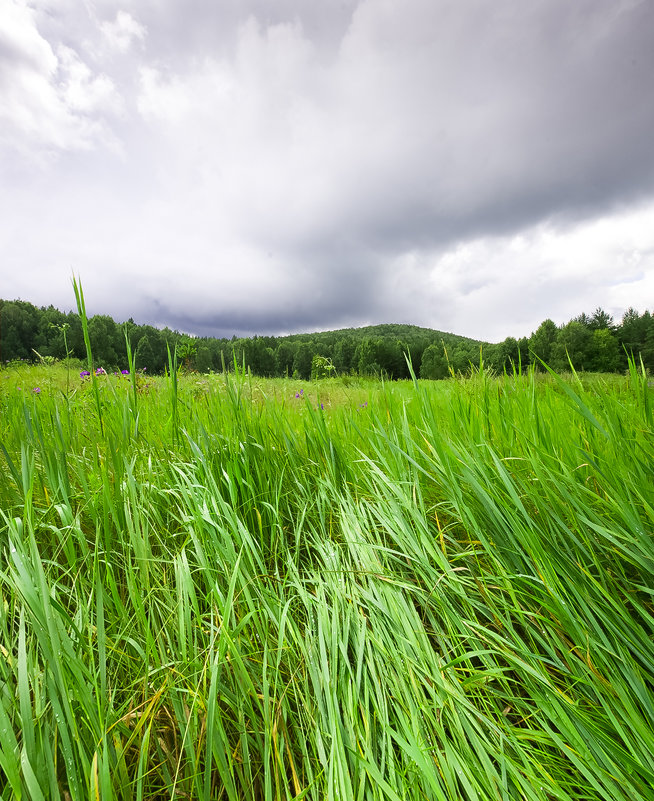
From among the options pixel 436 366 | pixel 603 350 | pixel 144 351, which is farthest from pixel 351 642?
pixel 603 350

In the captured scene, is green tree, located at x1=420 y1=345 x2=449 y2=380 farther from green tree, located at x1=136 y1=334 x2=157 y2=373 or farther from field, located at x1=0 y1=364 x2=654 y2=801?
field, located at x1=0 y1=364 x2=654 y2=801

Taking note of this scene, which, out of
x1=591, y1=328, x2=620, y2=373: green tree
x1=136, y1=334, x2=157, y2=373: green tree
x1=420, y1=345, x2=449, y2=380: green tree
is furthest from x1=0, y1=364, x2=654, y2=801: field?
x1=591, y1=328, x2=620, y2=373: green tree

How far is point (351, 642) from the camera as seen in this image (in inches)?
34.9

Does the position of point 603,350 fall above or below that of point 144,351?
above

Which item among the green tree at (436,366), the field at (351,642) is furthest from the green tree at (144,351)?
the green tree at (436,366)

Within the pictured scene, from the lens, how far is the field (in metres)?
0.61

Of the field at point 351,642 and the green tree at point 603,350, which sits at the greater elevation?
the green tree at point 603,350

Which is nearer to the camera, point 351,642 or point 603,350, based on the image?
point 351,642

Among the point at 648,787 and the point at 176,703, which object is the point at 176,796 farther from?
the point at 648,787

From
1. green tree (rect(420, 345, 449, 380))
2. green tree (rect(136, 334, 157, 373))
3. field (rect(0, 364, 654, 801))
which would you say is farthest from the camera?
green tree (rect(420, 345, 449, 380))

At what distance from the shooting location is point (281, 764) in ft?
2.02

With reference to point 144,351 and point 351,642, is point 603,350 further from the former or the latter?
point 351,642

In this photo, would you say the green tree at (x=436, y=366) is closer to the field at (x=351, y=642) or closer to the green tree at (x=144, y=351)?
the green tree at (x=144, y=351)

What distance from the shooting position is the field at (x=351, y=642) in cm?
61
